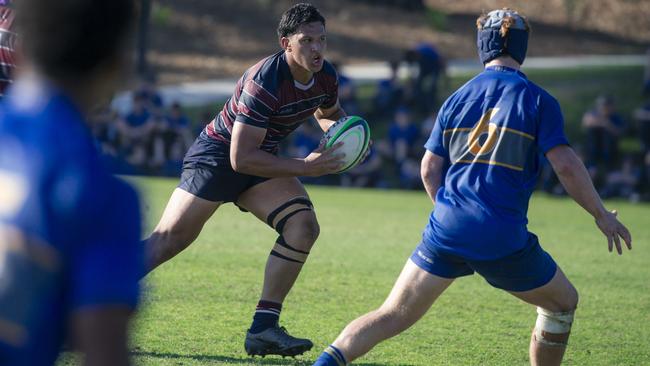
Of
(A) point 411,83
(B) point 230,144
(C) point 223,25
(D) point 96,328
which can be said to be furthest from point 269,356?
(C) point 223,25

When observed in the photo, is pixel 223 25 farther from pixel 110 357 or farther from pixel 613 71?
pixel 110 357

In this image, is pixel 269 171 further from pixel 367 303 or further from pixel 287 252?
pixel 367 303

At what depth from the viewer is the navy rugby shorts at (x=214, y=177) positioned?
617 centimetres

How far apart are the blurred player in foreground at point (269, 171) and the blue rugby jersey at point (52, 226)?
3.61 meters

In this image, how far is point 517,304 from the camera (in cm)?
821

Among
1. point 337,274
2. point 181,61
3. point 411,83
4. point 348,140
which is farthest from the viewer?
point 181,61

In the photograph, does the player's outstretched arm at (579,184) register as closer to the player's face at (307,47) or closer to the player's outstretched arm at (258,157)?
the player's outstretched arm at (258,157)

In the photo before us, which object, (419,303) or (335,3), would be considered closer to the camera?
(419,303)

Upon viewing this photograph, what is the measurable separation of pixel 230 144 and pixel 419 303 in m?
1.95

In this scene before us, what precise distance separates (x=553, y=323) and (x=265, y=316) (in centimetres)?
186

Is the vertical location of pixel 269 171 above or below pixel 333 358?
above

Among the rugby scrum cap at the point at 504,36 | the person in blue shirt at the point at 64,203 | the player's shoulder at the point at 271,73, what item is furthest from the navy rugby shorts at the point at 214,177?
the person in blue shirt at the point at 64,203

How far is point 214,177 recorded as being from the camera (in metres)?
6.19

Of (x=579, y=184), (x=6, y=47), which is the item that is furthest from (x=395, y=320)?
(x=6, y=47)
